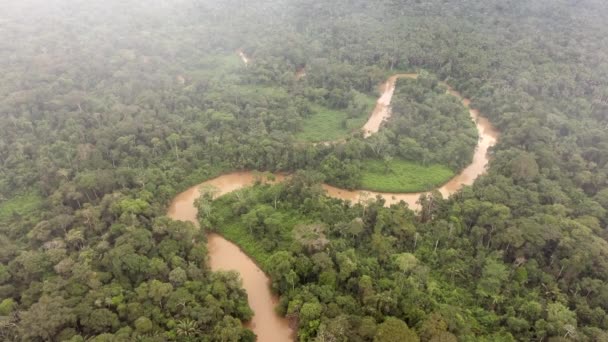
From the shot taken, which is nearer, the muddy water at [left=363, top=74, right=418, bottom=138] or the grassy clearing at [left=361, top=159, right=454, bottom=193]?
the grassy clearing at [left=361, top=159, right=454, bottom=193]

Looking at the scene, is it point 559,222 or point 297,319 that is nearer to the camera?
point 297,319

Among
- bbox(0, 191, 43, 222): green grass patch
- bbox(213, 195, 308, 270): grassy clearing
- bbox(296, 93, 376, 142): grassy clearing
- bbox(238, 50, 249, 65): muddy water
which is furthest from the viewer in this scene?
bbox(238, 50, 249, 65): muddy water

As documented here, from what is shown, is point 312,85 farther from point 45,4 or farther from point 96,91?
point 45,4

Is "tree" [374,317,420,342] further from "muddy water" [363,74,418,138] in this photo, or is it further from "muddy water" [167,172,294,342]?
"muddy water" [363,74,418,138]

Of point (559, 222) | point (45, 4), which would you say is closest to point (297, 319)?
point (559, 222)

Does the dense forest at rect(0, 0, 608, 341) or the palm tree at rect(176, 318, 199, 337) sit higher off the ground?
the dense forest at rect(0, 0, 608, 341)

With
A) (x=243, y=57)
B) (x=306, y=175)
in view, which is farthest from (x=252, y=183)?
(x=243, y=57)

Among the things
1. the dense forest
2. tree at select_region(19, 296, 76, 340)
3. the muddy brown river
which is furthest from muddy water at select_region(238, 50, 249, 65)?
tree at select_region(19, 296, 76, 340)
